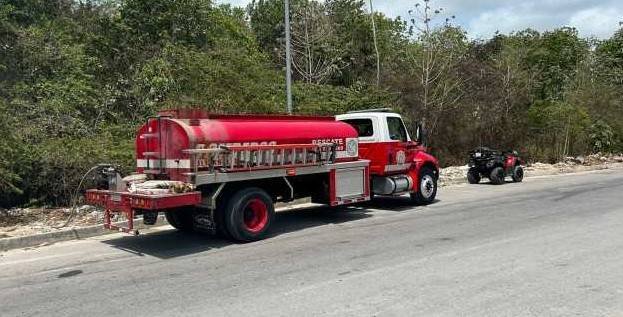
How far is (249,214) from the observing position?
410 inches

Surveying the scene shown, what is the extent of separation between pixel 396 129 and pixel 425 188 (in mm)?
1715

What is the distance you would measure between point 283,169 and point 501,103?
1969cm

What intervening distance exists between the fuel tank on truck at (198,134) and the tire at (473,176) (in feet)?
33.5

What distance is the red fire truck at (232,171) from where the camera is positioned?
9.59 m

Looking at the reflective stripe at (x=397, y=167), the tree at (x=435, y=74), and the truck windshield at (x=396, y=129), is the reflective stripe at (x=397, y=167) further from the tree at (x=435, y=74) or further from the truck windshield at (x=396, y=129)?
the tree at (x=435, y=74)

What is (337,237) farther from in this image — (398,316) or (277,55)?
(277,55)

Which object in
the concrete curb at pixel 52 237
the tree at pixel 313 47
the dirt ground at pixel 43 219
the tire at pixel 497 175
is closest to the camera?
the concrete curb at pixel 52 237

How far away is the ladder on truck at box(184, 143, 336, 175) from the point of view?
9.70 metres

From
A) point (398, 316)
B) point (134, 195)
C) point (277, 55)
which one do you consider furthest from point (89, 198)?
point (277, 55)

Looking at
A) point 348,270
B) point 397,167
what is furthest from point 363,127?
point 348,270

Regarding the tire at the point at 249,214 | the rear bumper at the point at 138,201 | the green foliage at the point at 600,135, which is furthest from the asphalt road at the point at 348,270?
the green foliage at the point at 600,135

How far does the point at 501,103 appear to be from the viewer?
91.9 feet

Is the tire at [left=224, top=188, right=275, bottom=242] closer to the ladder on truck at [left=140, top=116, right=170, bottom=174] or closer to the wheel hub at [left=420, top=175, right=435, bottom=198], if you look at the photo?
the ladder on truck at [left=140, top=116, right=170, bottom=174]

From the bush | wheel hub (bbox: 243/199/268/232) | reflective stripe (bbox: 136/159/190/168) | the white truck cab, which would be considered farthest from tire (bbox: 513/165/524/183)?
reflective stripe (bbox: 136/159/190/168)
